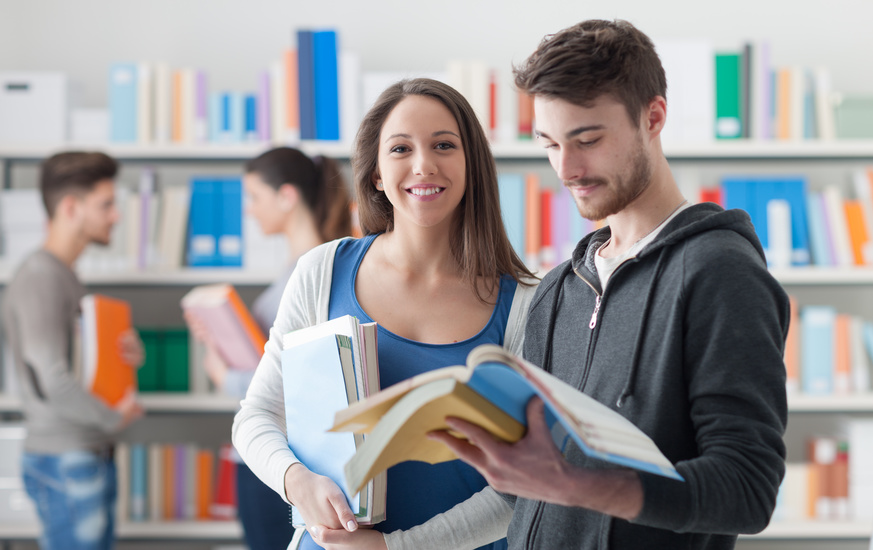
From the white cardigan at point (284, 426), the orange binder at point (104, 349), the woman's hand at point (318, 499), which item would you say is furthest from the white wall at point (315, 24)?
the woman's hand at point (318, 499)

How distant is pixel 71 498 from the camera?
7.31 feet

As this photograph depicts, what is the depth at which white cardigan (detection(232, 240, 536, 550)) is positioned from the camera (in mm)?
1089

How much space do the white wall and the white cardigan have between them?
6.30ft

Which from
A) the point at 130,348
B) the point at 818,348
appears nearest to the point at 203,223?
the point at 130,348

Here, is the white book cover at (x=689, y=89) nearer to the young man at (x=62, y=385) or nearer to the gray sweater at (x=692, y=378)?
the gray sweater at (x=692, y=378)

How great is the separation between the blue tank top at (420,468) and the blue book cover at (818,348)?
1822mm

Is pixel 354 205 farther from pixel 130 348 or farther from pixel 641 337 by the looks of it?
pixel 641 337

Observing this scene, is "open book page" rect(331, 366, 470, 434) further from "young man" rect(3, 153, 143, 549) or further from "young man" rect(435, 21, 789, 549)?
"young man" rect(3, 153, 143, 549)

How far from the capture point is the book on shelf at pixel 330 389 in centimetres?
103

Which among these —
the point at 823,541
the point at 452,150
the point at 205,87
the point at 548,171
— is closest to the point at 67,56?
the point at 205,87

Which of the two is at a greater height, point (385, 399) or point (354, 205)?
point (354, 205)

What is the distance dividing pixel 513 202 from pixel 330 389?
5.43 ft

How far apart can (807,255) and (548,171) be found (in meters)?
1.02

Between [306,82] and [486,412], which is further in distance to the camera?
[306,82]
